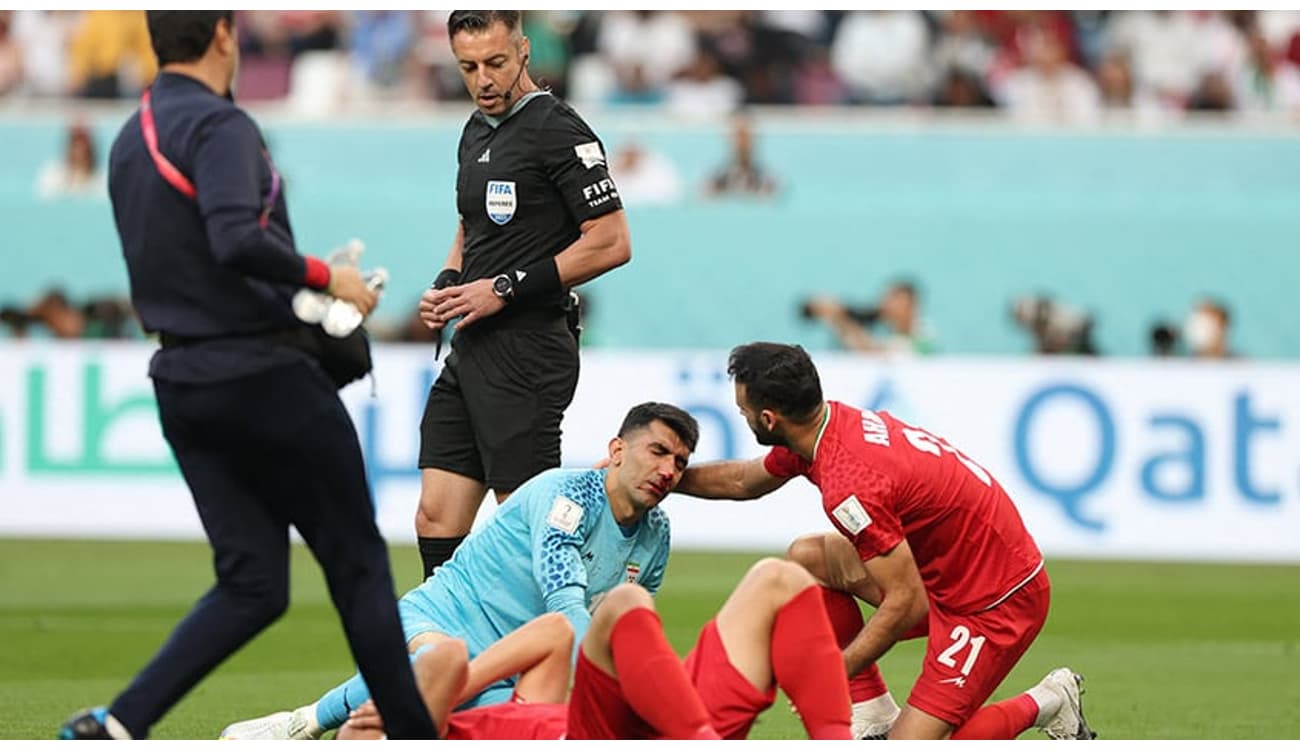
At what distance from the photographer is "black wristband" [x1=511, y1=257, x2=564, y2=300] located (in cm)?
727

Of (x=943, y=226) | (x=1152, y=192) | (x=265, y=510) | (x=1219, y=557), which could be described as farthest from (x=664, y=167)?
(x=265, y=510)

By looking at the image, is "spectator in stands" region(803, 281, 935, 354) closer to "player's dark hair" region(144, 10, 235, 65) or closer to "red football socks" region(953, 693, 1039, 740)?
"red football socks" region(953, 693, 1039, 740)

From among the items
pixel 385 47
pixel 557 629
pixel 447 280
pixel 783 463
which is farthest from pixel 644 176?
Answer: pixel 557 629

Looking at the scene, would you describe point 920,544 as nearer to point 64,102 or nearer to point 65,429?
point 65,429

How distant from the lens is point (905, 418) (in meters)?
14.9

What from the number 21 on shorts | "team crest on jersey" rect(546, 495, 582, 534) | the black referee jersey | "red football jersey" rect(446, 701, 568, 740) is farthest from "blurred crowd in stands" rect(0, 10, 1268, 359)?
"red football jersey" rect(446, 701, 568, 740)

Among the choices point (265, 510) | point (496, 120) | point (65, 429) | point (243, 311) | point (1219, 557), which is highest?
point (496, 120)

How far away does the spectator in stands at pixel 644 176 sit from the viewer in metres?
19.8

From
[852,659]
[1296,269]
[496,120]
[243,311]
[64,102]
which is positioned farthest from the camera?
[64,102]

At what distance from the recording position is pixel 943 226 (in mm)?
20078

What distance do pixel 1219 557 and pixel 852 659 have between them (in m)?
8.44

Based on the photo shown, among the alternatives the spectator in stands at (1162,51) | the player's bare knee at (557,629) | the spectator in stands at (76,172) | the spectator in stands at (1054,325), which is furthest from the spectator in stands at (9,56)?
the player's bare knee at (557,629)

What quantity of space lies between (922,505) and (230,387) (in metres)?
2.46

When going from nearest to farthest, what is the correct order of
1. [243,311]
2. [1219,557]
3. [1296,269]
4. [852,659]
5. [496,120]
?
[243,311], [852,659], [496,120], [1219,557], [1296,269]
